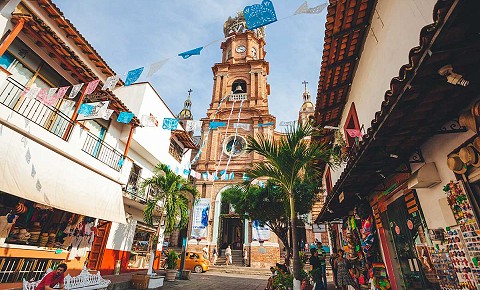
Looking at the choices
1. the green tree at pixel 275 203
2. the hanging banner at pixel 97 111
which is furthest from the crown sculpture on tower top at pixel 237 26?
the hanging banner at pixel 97 111

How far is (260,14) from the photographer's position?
650cm

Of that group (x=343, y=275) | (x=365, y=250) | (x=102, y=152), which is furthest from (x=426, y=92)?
(x=102, y=152)

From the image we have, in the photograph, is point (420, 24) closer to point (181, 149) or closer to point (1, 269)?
point (1, 269)

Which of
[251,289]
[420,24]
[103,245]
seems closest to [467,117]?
[420,24]

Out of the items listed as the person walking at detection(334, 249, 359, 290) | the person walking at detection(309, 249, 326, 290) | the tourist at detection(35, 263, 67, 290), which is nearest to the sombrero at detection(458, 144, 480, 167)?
the person walking at detection(334, 249, 359, 290)

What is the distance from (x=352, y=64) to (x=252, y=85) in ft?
71.8

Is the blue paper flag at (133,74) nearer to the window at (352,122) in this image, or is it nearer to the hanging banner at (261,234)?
the window at (352,122)

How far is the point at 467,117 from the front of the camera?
10.2 feet

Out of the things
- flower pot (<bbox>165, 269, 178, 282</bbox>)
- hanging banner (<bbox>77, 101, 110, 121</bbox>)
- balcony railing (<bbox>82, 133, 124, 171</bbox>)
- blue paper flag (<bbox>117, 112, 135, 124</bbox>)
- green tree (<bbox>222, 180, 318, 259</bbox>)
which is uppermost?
blue paper flag (<bbox>117, 112, 135, 124</bbox>)

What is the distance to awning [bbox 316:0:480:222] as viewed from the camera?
2.18 m

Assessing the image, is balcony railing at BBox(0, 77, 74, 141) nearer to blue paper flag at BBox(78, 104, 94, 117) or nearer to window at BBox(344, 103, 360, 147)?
blue paper flag at BBox(78, 104, 94, 117)

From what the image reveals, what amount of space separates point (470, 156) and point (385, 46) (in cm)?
356

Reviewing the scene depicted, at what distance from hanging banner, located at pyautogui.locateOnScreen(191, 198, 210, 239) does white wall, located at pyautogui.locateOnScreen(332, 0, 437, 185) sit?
17.9 m

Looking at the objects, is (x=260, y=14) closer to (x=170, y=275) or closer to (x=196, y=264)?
(x=170, y=275)
